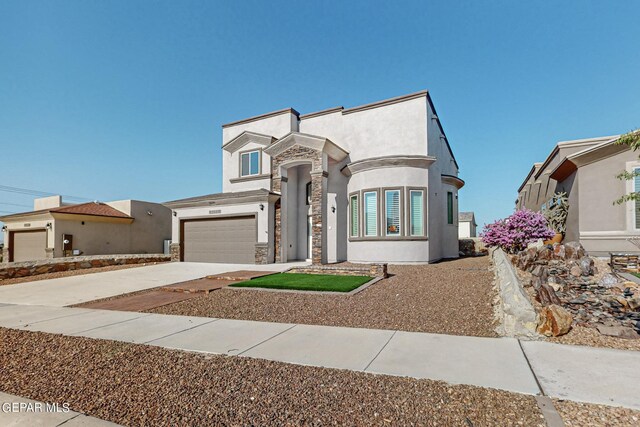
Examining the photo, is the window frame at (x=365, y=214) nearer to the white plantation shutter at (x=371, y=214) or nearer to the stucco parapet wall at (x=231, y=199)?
the white plantation shutter at (x=371, y=214)

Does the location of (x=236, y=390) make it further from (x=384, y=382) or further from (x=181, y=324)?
(x=181, y=324)

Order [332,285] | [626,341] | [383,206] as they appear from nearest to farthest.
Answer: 1. [626,341]
2. [332,285]
3. [383,206]

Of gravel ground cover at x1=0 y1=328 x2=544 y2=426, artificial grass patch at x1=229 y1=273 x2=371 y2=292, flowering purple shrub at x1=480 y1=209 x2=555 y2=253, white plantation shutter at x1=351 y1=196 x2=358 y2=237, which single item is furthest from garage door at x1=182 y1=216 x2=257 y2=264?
gravel ground cover at x1=0 y1=328 x2=544 y2=426

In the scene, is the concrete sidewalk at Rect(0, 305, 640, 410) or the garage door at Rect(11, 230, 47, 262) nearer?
the concrete sidewalk at Rect(0, 305, 640, 410)

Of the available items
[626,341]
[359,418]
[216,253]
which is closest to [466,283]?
[626,341]

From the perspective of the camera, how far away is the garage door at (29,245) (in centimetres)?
2314

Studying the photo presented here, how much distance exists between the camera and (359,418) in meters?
2.98

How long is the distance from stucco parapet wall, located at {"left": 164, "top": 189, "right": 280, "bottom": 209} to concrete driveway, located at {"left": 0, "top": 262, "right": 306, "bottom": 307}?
4400 mm

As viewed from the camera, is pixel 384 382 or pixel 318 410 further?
pixel 384 382

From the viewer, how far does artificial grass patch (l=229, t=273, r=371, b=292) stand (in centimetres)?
920

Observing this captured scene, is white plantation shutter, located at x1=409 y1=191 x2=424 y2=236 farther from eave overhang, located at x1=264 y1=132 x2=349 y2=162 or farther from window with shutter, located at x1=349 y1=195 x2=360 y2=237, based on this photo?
eave overhang, located at x1=264 y1=132 x2=349 y2=162

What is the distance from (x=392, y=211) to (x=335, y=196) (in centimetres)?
329

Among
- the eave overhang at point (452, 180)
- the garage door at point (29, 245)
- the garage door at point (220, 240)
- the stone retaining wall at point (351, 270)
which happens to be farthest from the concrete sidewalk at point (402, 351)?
the garage door at point (29, 245)

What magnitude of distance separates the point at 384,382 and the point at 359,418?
0.77 m
